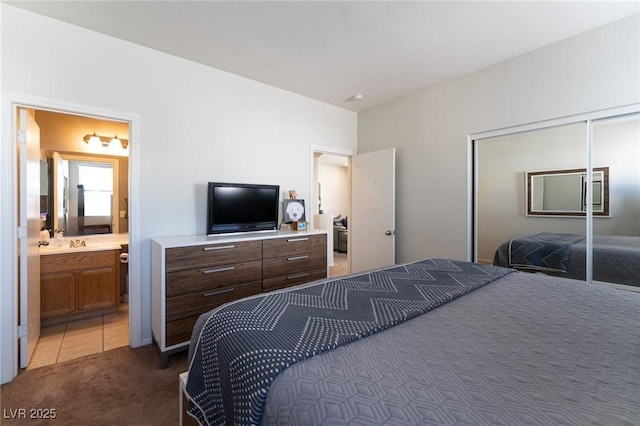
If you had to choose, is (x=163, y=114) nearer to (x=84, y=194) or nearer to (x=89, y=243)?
(x=84, y=194)

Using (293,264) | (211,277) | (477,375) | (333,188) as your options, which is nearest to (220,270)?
(211,277)

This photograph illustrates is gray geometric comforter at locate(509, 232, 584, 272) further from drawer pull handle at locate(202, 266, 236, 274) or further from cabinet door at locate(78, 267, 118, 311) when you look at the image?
cabinet door at locate(78, 267, 118, 311)

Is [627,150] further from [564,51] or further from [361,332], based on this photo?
[361,332]

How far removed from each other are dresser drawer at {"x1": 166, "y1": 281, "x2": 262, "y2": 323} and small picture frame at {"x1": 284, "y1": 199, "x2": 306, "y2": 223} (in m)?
1.06

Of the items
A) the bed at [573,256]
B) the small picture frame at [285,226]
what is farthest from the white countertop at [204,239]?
the bed at [573,256]

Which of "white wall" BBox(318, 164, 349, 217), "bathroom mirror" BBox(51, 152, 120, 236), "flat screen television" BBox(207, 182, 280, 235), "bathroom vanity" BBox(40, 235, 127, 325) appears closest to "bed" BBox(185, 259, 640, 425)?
"flat screen television" BBox(207, 182, 280, 235)

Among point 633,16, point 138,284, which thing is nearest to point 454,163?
point 633,16

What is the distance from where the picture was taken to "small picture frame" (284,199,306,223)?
3.46 metres

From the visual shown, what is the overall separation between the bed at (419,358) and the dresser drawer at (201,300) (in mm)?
1167

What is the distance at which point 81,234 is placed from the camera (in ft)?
11.4

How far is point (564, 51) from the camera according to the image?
7.93 feet

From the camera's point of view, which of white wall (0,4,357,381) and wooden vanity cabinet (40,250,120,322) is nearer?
white wall (0,4,357,381)

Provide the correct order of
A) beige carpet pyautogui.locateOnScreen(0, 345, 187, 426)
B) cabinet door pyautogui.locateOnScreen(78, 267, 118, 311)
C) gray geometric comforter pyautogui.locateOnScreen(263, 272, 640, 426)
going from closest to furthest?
gray geometric comforter pyautogui.locateOnScreen(263, 272, 640, 426) → beige carpet pyautogui.locateOnScreen(0, 345, 187, 426) → cabinet door pyautogui.locateOnScreen(78, 267, 118, 311)

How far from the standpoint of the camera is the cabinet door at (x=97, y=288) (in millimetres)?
3078
